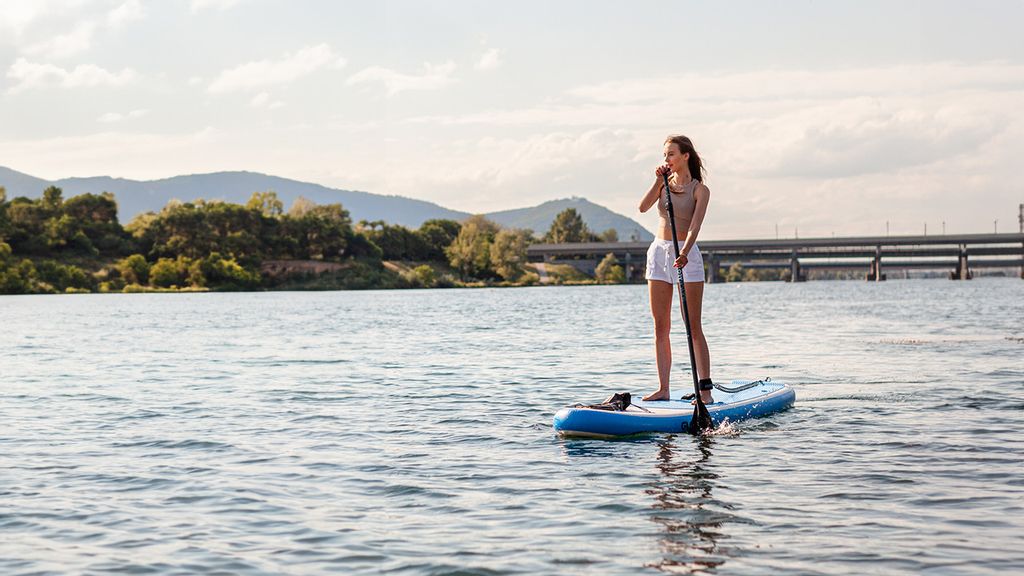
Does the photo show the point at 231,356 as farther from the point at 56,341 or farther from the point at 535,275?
the point at 535,275

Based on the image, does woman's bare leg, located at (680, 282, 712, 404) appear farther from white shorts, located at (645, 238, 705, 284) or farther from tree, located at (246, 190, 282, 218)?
tree, located at (246, 190, 282, 218)

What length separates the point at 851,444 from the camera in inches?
526

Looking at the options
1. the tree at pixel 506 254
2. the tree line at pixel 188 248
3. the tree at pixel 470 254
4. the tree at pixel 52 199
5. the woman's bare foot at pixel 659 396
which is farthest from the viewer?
the tree at pixel 506 254

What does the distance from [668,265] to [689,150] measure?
1547 millimetres

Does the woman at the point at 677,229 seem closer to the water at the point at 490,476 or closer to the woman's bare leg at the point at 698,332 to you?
the woman's bare leg at the point at 698,332

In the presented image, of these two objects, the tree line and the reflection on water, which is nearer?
the reflection on water

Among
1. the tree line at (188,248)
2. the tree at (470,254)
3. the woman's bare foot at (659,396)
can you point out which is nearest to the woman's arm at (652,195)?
the woman's bare foot at (659,396)

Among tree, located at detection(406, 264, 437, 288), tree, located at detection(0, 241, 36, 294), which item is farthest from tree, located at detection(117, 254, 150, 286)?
tree, located at detection(406, 264, 437, 288)

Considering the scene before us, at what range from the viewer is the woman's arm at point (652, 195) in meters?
14.0

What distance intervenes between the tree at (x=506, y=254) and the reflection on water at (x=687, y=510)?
165094mm

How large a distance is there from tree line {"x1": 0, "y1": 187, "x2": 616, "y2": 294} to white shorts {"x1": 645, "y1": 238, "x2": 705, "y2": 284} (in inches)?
4939

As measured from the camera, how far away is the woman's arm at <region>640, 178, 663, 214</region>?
1401 cm

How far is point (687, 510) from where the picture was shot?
32.3ft

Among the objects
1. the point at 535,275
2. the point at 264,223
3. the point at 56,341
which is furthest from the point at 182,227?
the point at 56,341
